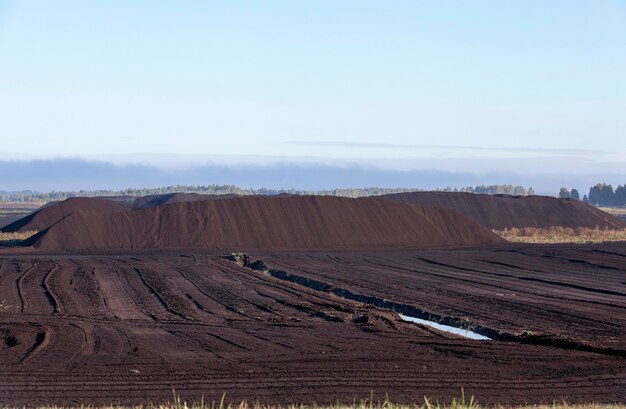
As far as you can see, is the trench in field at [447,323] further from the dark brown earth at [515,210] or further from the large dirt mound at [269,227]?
the dark brown earth at [515,210]

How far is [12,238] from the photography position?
61625 millimetres

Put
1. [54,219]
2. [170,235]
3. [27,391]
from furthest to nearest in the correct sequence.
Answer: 1. [54,219]
2. [170,235]
3. [27,391]

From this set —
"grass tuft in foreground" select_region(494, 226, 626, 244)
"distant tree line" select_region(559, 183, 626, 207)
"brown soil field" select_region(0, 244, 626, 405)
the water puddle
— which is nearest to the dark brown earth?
"grass tuft in foreground" select_region(494, 226, 626, 244)

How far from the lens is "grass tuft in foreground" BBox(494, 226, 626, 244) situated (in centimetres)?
6619

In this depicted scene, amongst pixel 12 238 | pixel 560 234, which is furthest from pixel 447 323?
pixel 560 234

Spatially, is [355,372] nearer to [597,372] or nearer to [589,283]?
[597,372]

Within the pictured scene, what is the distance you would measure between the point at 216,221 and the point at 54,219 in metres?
19.3

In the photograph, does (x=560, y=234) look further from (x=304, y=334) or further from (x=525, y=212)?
(x=304, y=334)

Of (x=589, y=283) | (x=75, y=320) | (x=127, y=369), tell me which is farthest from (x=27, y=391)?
(x=589, y=283)

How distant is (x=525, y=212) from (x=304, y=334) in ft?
217

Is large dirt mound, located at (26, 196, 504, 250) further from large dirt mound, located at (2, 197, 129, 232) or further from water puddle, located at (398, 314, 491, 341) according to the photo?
water puddle, located at (398, 314, 491, 341)

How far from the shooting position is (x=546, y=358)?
54.7ft

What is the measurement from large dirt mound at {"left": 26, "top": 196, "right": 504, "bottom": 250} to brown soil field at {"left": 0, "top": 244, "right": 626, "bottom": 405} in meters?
14.3

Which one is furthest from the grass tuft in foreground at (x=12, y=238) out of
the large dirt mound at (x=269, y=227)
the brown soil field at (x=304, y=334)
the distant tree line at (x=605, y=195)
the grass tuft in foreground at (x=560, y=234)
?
the distant tree line at (x=605, y=195)
